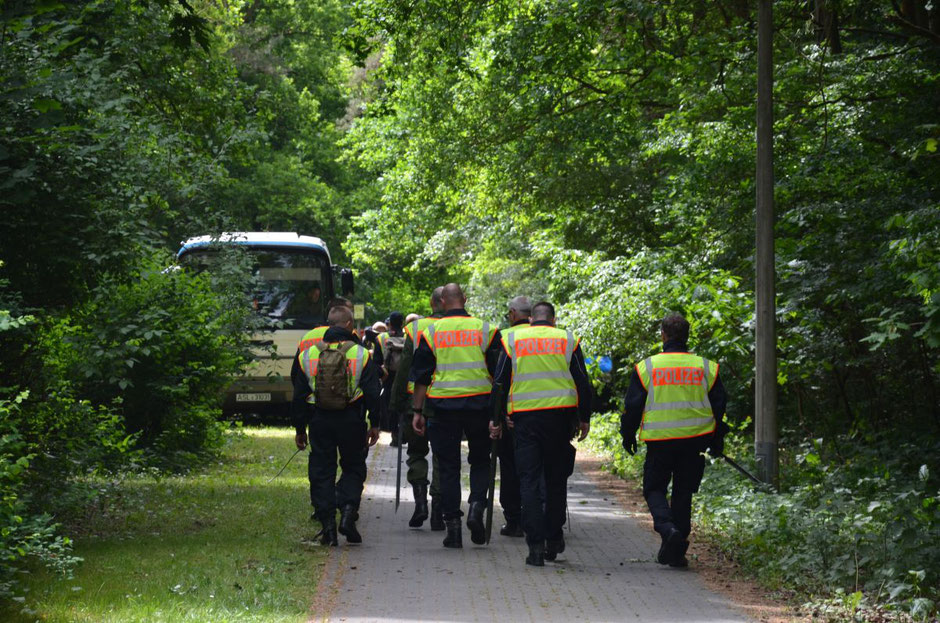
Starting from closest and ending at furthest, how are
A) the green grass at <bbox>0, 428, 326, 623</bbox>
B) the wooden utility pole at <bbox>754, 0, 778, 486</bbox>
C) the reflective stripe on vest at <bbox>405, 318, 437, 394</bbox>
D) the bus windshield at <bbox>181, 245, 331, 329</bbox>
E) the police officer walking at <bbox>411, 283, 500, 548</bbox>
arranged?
the green grass at <bbox>0, 428, 326, 623</bbox>, the police officer walking at <bbox>411, 283, 500, 548</bbox>, the reflective stripe on vest at <bbox>405, 318, 437, 394</bbox>, the wooden utility pole at <bbox>754, 0, 778, 486</bbox>, the bus windshield at <bbox>181, 245, 331, 329</bbox>

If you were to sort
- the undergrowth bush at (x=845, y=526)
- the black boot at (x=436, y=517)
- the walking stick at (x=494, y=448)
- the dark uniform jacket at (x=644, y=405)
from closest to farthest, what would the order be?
the undergrowth bush at (x=845, y=526) < the dark uniform jacket at (x=644, y=405) < the walking stick at (x=494, y=448) < the black boot at (x=436, y=517)

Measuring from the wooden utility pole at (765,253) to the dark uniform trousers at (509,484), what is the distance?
2.29m

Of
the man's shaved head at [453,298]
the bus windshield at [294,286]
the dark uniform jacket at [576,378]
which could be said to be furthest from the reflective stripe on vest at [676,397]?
the bus windshield at [294,286]

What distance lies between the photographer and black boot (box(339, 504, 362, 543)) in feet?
33.0

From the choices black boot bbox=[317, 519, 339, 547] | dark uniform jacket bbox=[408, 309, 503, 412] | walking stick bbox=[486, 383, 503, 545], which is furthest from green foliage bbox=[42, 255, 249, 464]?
walking stick bbox=[486, 383, 503, 545]

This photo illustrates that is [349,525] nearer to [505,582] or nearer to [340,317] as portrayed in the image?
[340,317]

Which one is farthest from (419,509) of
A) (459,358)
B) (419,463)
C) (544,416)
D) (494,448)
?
(544,416)

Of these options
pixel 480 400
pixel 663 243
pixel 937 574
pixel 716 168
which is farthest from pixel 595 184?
pixel 937 574

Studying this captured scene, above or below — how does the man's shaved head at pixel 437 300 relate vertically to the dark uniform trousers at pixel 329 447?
above

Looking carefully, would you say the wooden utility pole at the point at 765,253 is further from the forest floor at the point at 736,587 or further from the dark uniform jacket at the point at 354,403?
the dark uniform jacket at the point at 354,403

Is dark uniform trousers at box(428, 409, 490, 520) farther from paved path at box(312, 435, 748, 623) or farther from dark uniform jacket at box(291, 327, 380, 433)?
dark uniform jacket at box(291, 327, 380, 433)

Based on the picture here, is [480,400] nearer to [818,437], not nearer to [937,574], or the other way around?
[937,574]

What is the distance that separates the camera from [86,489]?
984 centimetres

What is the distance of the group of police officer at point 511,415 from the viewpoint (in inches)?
372
